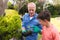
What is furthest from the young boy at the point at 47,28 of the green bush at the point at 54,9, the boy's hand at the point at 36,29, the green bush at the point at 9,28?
the green bush at the point at 54,9

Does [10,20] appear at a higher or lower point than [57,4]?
higher

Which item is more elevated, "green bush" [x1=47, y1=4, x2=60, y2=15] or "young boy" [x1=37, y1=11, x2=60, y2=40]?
"young boy" [x1=37, y1=11, x2=60, y2=40]

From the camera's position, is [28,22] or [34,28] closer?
[34,28]

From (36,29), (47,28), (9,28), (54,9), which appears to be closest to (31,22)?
(36,29)

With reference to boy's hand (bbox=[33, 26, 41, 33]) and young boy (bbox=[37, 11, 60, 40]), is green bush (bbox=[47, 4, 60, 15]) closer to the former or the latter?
boy's hand (bbox=[33, 26, 41, 33])

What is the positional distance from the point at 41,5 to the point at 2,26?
1843 centimetres

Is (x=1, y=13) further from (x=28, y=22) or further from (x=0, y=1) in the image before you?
(x=28, y=22)

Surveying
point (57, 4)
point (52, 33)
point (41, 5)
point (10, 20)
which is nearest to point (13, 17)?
point (10, 20)

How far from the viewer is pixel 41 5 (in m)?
22.5

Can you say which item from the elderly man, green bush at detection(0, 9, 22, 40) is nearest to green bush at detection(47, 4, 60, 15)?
the elderly man

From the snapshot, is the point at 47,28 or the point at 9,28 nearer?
the point at 47,28

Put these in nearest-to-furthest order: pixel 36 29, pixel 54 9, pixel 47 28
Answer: pixel 47 28, pixel 36 29, pixel 54 9

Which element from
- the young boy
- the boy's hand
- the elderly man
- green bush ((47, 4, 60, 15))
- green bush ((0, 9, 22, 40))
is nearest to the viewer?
the young boy

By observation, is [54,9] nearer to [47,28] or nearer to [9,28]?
[9,28]
